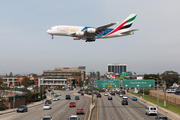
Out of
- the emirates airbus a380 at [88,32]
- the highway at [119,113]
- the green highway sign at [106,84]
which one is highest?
the emirates airbus a380 at [88,32]

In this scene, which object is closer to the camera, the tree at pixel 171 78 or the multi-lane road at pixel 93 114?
the multi-lane road at pixel 93 114

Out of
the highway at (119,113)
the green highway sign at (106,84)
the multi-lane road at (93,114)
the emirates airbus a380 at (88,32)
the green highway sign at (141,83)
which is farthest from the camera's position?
the green highway sign at (106,84)

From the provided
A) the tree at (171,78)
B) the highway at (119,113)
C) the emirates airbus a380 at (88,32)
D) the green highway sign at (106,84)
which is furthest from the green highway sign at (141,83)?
the tree at (171,78)

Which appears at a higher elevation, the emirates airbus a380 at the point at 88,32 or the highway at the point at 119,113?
the emirates airbus a380 at the point at 88,32

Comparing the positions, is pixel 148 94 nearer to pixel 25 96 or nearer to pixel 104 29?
pixel 25 96

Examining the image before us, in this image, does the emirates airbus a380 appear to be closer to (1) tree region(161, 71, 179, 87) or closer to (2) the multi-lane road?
(2) the multi-lane road

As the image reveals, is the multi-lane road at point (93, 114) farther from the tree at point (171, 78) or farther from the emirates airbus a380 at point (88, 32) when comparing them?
the tree at point (171, 78)

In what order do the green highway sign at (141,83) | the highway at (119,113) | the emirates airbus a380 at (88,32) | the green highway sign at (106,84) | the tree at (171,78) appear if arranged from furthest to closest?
the tree at (171,78) < the green highway sign at (106,84) < the green highway sign at (141,83) < the emirates airbus a380 at (88,32) < the highway at (119,113)

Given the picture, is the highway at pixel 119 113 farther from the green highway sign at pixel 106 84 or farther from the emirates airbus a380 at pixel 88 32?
the emirates airbus a380 at pixel 88 32

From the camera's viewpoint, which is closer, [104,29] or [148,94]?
[104,29]

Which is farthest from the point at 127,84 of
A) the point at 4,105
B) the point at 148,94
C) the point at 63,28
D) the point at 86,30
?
the point at 148,94

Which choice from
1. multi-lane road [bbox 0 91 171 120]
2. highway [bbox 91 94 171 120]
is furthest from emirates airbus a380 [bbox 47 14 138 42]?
highway [bbox 91 94 171 120]
